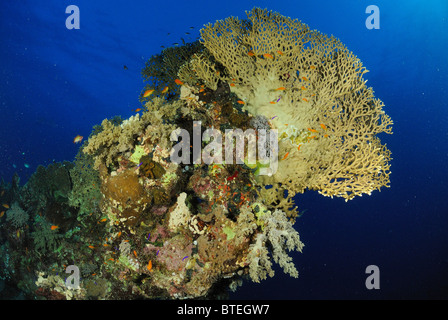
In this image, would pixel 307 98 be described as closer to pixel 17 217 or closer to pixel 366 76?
pixel 17 217

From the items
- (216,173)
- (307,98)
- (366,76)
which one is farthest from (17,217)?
(366,76)

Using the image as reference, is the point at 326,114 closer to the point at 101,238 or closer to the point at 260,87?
the point at 260,87

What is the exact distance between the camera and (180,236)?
4340 mm

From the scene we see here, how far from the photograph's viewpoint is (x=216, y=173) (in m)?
4.81

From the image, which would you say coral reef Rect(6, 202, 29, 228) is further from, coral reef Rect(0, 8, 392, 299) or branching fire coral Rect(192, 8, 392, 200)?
branching fire coral Rect(192, 8, 392, 200)

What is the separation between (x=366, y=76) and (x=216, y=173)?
4014 cm

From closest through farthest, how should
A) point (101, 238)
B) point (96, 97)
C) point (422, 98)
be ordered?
1. point (101, 238)
2. point (422, 98)
3. point (96, 97)

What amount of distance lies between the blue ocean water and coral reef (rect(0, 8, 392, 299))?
2190 centimetres

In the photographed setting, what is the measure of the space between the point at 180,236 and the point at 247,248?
4.09 ft

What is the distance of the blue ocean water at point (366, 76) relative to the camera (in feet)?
106

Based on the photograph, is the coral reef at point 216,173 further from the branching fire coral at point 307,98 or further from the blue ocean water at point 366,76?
the blue ocean water at point 366,76

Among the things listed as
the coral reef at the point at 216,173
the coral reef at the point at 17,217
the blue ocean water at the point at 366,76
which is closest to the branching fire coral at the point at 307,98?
the coral reef at the point at 216,173

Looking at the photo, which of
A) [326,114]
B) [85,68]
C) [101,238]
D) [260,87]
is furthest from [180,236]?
[85,68]

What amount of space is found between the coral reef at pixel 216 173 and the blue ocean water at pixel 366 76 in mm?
21899
